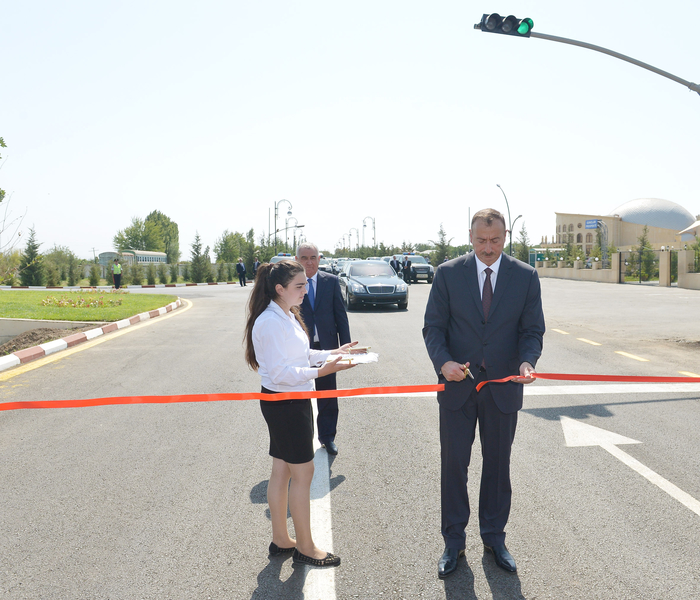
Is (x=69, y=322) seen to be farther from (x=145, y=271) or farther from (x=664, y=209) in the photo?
(x=664, y=209)

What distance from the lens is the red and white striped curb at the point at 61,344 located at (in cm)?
943

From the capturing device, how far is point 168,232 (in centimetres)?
12756

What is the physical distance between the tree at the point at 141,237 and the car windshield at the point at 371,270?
92786 mm

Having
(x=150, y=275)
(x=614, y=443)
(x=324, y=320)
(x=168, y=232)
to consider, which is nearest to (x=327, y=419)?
(x=324, y=320)

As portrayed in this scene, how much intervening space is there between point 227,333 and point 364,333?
9.98 feet

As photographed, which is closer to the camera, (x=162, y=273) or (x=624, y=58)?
(x=624, y=58)

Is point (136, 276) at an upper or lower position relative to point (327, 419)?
upper

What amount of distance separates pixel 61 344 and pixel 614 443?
973cm

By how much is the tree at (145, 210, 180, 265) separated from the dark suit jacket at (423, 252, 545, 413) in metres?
123

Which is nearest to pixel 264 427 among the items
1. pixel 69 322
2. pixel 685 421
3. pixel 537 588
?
pixel 537 588

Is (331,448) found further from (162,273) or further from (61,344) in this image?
(162,273)

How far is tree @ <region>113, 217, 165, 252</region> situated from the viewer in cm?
10806

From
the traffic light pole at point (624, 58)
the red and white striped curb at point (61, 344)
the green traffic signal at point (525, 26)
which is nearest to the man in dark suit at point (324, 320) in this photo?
the red and white striped curb at point (61, 344)

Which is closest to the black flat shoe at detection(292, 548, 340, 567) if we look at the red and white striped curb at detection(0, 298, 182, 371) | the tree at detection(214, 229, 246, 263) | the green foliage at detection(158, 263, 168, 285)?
the red and white striped curb at detection(0, 298, 182, 371)
